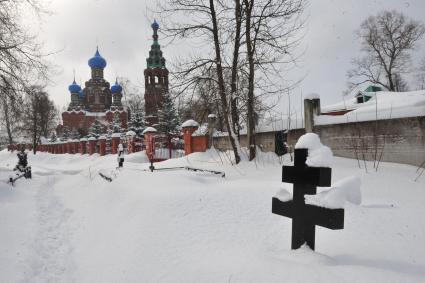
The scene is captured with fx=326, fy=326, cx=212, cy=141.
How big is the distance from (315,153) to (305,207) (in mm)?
514

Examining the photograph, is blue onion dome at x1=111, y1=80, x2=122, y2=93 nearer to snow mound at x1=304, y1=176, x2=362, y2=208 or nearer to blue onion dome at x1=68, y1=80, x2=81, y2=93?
blue onion dome at x1=68, y1=80, x2=81, y2=93

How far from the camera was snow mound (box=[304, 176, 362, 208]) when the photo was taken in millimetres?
2812

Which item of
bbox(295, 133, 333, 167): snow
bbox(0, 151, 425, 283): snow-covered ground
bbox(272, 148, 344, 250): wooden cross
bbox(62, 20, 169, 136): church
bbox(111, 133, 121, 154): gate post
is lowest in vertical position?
bbox(0, 151, 425, 283): snow-covered ground

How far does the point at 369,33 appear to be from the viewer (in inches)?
1249

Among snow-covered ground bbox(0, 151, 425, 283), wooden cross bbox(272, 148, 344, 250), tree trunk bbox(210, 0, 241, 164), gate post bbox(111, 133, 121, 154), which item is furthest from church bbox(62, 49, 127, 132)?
wooden cross bbox(272, 148, 344, 250)

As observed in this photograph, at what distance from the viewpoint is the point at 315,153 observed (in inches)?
116

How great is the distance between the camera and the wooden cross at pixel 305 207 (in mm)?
2814

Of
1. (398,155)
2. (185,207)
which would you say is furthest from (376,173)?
(185,207)

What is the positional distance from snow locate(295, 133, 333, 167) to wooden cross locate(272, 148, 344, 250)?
4cm

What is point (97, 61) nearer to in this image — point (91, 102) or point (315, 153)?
point (91, 102)

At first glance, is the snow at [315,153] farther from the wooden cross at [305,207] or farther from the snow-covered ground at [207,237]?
the snow-covered ground at [207,237]

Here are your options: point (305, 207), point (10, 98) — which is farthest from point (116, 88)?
point (305, 207)

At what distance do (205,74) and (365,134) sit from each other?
5600 millimetres

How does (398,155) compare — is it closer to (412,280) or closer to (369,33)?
(412,280)
